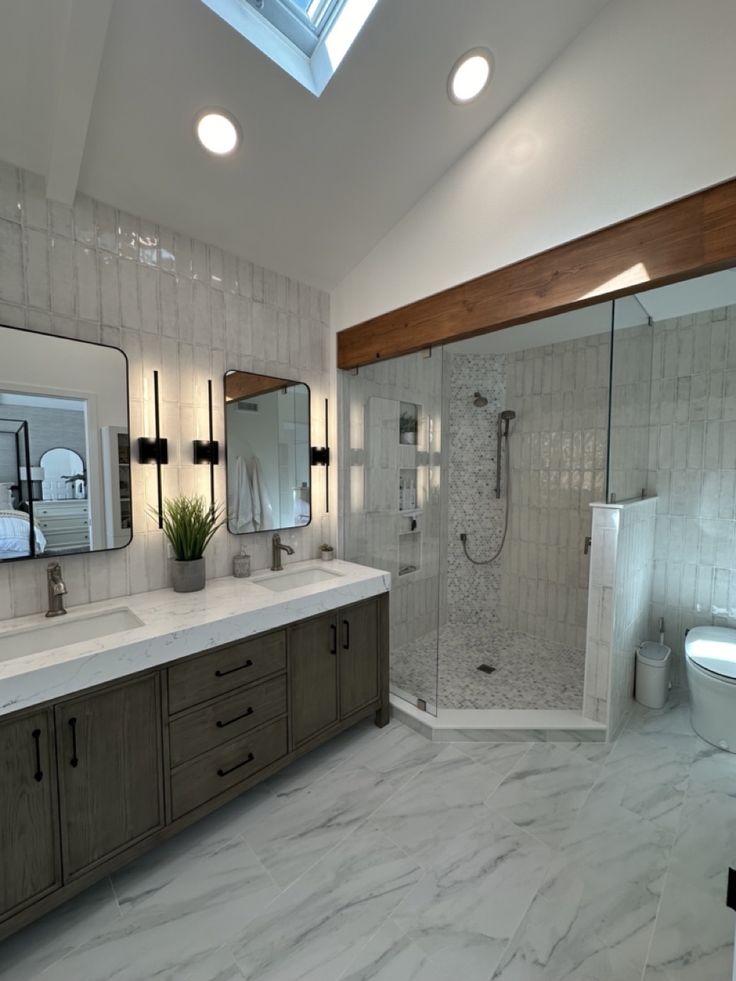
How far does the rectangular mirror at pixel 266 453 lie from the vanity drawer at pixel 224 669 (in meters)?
0.73

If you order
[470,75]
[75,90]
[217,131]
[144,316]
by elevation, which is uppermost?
[470,75]

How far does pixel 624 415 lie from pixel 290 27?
2.43 meters

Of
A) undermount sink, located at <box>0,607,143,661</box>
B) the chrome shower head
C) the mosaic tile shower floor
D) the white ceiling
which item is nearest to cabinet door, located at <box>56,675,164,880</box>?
undermount sink, located at <box>0,607,143,661</box>

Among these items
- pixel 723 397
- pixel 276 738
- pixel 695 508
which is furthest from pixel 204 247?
pixel 695 508

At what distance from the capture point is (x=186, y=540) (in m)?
2.01

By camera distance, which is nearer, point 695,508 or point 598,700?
point 598,700

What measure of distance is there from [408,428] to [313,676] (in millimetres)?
1762

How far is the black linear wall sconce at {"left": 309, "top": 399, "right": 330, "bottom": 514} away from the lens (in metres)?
2.70

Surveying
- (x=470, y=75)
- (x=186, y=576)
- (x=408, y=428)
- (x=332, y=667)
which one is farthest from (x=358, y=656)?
(x=470, y=75)

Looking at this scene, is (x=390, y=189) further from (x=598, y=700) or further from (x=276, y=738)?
(x=598, y=700)

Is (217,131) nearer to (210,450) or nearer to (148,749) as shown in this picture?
(210,450)

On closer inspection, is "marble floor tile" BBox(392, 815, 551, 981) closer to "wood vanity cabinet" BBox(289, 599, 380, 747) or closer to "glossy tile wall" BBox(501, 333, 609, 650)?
"wood vanity cabinet" BBox(289, 599, 380, 747)

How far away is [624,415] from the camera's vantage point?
2520mm

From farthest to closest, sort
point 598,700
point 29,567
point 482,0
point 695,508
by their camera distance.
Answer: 1. point 695,508
2. point 598,700
3. point 29,567
4. point 482,0
